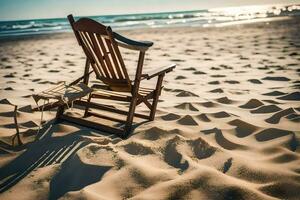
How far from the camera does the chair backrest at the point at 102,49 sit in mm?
2773

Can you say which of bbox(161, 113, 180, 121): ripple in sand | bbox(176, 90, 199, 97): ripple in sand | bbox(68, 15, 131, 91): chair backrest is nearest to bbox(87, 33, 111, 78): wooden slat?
bbox(68, 15, 131, 91): chair backrest

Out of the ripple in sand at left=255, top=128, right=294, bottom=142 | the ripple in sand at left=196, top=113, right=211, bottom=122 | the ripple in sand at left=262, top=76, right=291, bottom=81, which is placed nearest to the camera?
the ripple in sand at left=255, top=128, right=294, bottom=142

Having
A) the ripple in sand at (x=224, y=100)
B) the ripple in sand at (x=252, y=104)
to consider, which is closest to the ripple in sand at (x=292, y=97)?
the ripple in sand at (x=252, y=104)

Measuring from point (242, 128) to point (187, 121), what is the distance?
24.7 inches

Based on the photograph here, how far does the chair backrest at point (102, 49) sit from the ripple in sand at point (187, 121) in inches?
31.8

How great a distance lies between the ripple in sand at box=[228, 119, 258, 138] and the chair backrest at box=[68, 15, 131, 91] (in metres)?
1.25

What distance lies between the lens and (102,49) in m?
2.96

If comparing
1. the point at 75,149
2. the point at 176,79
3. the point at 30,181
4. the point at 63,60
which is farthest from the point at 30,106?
the point at 63,60

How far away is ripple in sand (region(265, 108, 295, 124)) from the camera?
3.26m

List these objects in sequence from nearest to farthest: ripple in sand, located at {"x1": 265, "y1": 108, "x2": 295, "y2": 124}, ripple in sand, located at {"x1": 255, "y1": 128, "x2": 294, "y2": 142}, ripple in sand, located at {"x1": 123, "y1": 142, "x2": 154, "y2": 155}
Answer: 1. ripple in sand, located at {"x1": 123, "y1": 142, "x2": 154, "y2": 155}
2. ripple in sand, located at {"x1": 255, "y1": 128, "x2": 294, "y2": 142}
3. ripple in sand, located at {"x1": 265, "y1": 108, "x2": 295, "y2": 124}

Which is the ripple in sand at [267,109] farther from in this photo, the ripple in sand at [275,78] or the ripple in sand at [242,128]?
the ripple in sand at [275,78]

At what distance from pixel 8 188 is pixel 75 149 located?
709 millimetres

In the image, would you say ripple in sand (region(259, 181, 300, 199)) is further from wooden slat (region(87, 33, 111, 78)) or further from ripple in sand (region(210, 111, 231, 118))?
wooden slat (region(87, 33, 111, 78))

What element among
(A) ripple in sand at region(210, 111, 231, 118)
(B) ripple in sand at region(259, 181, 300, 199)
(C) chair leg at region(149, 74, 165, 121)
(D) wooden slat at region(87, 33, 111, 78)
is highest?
(D) wooden slat at region(87, 33, 111, 78)
